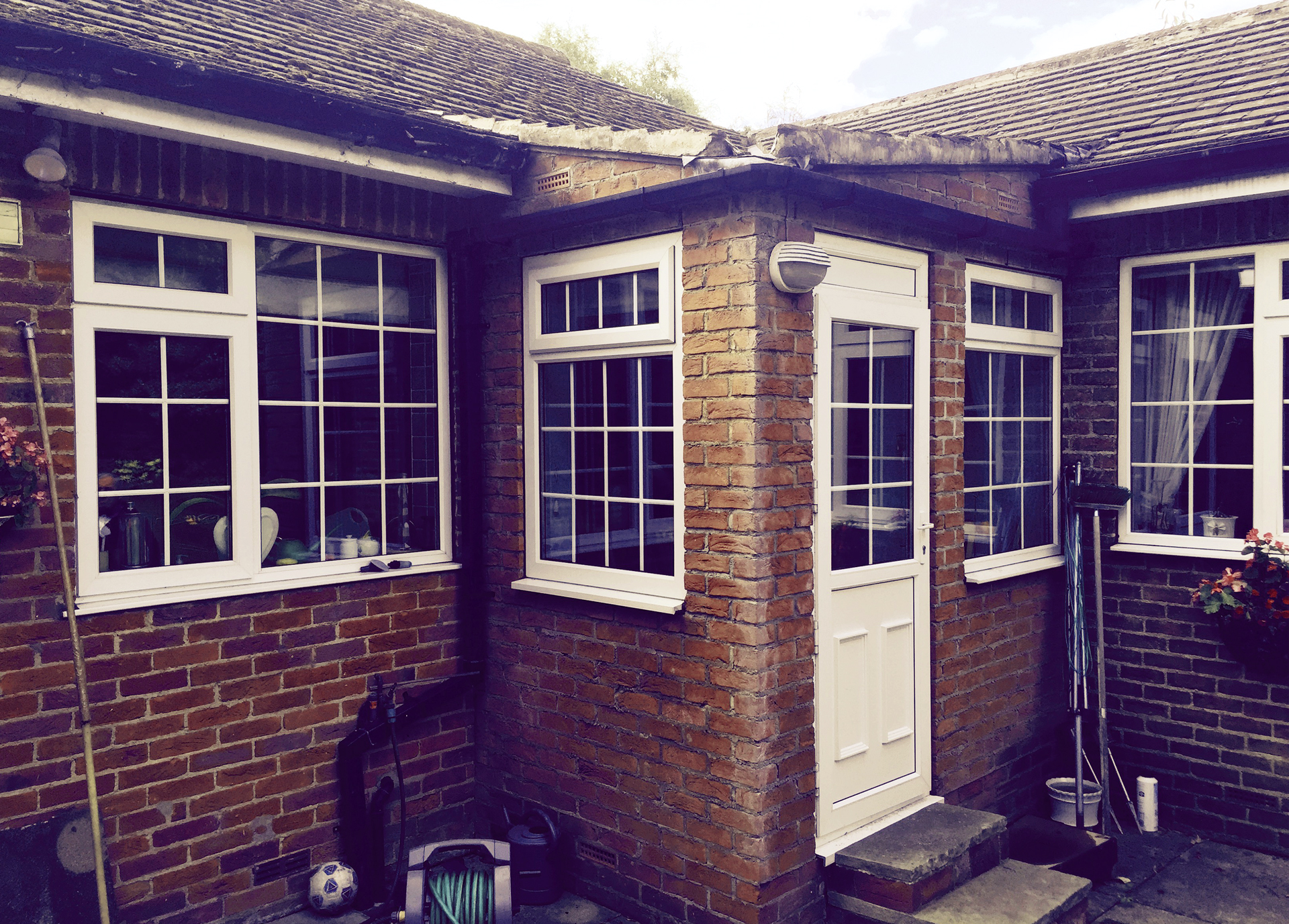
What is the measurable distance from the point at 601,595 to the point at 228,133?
2.48 m

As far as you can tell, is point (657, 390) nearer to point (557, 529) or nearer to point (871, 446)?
point (557, 529)

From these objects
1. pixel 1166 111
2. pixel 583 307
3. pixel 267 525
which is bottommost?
pixel 267 525

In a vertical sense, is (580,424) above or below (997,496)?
above

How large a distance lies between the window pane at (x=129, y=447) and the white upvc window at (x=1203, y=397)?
17.1 feet

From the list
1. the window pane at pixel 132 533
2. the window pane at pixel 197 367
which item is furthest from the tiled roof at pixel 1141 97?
the window pane at pixel 132 533

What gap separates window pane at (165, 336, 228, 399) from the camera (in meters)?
4.12

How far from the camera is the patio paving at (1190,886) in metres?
4.50

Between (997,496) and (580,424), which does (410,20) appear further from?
(997,496)

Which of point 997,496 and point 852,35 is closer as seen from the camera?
point 997,496

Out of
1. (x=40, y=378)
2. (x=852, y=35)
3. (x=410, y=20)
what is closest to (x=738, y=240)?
(x=40, y=378)

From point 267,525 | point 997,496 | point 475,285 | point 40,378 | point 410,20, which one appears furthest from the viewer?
point 410,20

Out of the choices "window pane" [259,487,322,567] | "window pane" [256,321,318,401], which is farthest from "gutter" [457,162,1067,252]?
"window pane" [259,487,322,567]

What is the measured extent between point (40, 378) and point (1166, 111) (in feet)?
20.1

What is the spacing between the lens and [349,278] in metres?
4.71
